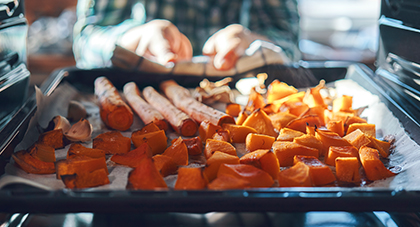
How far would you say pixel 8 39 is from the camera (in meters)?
0.88

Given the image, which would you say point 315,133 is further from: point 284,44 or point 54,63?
point 54,63

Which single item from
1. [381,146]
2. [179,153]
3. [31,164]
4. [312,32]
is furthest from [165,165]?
[312,32]

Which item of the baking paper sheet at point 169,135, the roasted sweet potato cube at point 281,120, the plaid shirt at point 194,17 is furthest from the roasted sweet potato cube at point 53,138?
the plaid shirt at point 194,17

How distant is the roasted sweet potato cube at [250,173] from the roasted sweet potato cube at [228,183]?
15 millimetres

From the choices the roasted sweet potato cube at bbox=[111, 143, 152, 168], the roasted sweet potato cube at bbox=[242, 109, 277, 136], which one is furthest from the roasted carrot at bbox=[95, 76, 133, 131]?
the roasted sweet potato cube at bbox=[242, 109, 277, 136]

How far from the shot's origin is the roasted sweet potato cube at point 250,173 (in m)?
0.57

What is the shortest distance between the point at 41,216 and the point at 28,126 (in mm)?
346

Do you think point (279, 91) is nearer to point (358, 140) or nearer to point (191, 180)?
point (358, 140)

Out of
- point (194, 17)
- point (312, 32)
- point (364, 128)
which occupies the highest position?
point (364, 128)

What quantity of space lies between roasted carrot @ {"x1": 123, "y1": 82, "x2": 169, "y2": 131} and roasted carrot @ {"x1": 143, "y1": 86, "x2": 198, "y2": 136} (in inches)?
1.1

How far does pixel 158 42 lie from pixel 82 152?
3.13 feet

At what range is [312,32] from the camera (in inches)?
220

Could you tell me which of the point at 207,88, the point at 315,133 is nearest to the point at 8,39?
the point at 207,88

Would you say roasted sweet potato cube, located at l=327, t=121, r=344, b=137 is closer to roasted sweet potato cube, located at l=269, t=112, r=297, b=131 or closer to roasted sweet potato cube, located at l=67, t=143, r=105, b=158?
roasted sweet potato cube, located at l=269, t=112, r=297, b=131
